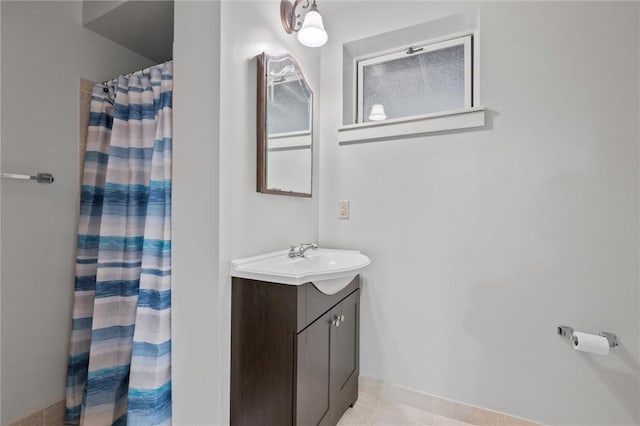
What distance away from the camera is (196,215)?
1263mm

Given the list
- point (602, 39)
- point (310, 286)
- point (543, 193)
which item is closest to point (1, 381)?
point (310, 286)

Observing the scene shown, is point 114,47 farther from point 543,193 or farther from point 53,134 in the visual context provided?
point 543,193

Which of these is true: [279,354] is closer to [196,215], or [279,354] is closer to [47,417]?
[196,215]

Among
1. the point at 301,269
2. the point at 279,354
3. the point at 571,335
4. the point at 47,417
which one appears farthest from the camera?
the point at 47,417

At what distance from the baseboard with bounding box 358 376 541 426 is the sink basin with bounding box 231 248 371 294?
2.66 feet

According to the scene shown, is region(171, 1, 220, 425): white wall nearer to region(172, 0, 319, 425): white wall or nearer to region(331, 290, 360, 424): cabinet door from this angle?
region(172, 0, 319, 425): white wall

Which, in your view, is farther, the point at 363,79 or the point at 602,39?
the point at 363,79

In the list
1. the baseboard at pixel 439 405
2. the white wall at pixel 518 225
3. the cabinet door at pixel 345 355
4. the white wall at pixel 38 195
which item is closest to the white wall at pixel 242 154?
the cabinet door at pixel 345 355

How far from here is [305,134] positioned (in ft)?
5.90

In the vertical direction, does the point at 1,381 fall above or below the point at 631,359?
below

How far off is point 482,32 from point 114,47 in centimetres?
218

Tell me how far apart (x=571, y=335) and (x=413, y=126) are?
125 cm

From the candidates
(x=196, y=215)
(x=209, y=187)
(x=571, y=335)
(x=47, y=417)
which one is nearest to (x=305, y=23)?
(x=209, y=187)

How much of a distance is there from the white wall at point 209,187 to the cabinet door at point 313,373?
12.6 inches
